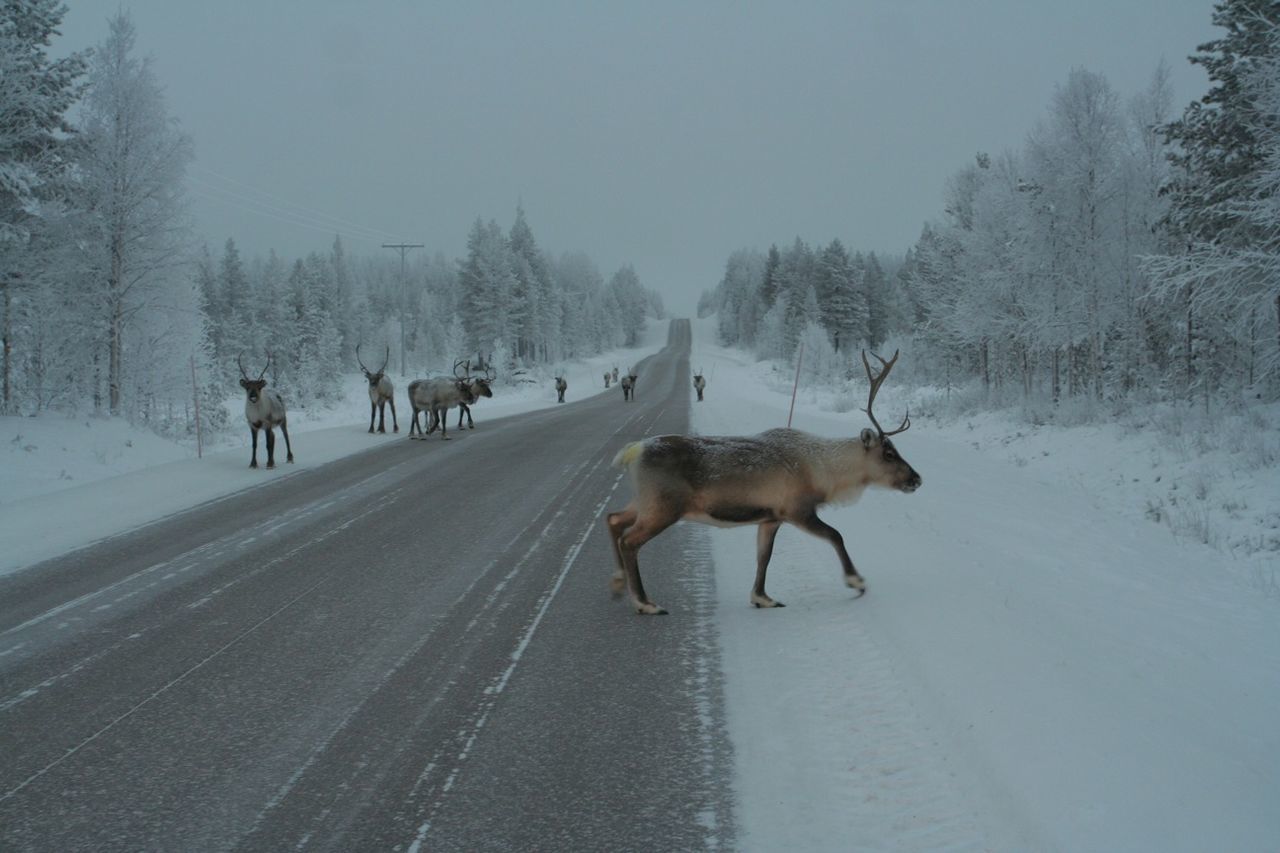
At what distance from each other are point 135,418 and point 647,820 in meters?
23.0

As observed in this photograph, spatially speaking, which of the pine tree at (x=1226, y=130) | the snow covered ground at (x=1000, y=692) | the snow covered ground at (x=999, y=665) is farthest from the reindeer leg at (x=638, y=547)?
the pine tree at (x=1226, y=130)

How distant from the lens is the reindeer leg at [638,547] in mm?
6176

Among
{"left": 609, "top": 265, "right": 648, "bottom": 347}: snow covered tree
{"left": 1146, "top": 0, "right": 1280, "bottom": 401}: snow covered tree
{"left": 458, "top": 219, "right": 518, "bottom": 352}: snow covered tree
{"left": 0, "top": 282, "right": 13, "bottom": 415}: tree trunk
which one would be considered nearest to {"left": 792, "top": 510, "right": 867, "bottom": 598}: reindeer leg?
{"left": 1146, "top": 0, "right": 1280, "bottom": 401}: snow covered tree

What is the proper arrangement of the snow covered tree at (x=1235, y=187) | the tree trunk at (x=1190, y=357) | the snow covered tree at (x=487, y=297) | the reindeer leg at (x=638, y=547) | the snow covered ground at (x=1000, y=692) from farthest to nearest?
the snow covered tree at (x=487, y=297) → the tree trunk at (x=1190, y=357) → the snow covered tree at (x=1235, y=187) → the reindeer leg at (x=638, y=547) → the snow covered ground at (x=1000, y=692)

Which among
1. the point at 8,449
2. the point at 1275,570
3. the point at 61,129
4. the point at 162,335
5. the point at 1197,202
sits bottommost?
the point at 1275,570

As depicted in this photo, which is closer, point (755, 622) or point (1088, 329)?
point (755, 622)

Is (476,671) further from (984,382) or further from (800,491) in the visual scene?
(984,382)

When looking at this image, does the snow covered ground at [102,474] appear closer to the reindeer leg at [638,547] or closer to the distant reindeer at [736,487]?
the reindeer leg at [638,547]

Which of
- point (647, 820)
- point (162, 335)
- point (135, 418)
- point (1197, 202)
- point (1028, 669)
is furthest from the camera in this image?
point (162, 335)

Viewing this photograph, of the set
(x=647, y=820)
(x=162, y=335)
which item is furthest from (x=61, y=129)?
(x=647, y=820)

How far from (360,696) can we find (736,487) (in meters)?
3.07

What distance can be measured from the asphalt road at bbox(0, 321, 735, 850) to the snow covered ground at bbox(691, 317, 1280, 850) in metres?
0.44

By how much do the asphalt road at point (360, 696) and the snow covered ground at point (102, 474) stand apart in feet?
5.01

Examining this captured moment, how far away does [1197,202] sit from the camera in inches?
659
